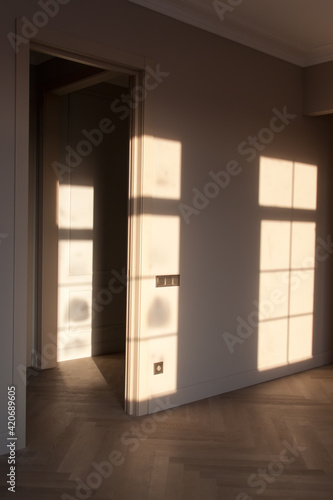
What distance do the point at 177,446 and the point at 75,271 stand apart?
7.55ft

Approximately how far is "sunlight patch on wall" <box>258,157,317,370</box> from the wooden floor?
1.60 ft

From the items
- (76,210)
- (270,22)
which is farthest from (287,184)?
(76,210)

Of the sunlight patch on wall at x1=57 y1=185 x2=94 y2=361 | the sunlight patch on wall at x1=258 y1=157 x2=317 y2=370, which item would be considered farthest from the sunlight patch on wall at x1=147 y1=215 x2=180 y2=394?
the sunlight patch on wall at x1=57 y1=185 x2=94 y2=361

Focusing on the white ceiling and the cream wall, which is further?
the white ceiling

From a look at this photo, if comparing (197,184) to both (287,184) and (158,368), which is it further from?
(158,368)

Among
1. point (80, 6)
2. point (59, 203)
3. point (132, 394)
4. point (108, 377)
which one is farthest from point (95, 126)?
point (132, 394)

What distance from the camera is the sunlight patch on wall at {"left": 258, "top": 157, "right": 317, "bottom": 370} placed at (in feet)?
14.7

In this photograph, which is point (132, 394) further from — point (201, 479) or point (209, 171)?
point (209, 171)

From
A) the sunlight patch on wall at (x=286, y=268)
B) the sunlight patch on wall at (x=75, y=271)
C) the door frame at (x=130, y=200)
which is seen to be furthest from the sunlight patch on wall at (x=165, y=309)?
the sunlight patch on wall at (x=75, y=271)

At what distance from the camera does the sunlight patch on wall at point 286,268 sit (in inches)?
176

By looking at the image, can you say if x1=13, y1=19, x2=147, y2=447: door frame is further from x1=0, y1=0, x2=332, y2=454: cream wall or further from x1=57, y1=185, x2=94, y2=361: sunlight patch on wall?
x1=57, y1=185, x2=94, y2=361: sunlight patch on wall

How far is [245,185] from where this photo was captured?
424 cm

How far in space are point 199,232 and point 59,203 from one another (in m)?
1.58

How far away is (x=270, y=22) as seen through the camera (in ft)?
13.0
